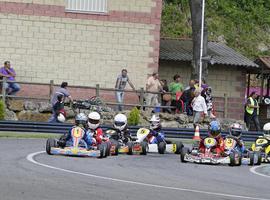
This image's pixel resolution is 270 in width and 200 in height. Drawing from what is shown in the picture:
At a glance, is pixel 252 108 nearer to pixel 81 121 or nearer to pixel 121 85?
pixel 121 85

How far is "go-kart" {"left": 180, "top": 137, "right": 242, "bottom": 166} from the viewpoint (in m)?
20.0

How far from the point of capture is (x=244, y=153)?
69.6ft

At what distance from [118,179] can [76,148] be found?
16.4ft

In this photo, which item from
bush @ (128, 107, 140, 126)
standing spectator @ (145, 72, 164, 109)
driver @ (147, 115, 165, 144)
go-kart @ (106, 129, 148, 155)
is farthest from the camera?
standing spectator @ (145, 72, 164, 109)

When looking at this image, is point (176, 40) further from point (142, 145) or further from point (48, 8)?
point (142, 145)

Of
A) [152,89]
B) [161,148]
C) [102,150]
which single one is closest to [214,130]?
[161,148]

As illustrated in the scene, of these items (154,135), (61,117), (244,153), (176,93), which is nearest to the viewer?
(244,153)

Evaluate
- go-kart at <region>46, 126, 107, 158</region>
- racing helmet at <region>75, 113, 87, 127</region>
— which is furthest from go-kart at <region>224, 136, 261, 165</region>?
racing helmet at <region>75, 113, 87, 127</region>

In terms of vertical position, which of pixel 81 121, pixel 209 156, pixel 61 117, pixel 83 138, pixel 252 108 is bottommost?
pixel 209 156

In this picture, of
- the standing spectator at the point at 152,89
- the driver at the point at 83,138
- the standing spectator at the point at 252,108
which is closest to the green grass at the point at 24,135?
the driver at the point at 83,138

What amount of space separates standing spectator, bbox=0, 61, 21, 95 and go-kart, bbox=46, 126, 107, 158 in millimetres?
10251

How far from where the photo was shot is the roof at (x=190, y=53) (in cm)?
3612

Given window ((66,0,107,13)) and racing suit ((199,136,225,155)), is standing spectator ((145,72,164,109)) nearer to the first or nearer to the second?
window ((66,0,107,13))

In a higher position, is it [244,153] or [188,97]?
[188,97]
